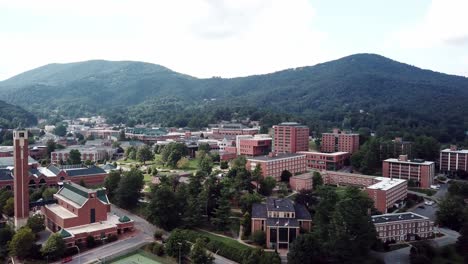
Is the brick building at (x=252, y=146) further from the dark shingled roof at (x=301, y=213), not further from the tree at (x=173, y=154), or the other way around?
the dark shingled roof at (x=301, y=213)

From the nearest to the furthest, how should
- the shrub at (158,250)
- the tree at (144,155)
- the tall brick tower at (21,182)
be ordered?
the shrub at (158,250) < the tall brick tower at (21,182) < the tree at (144,155)

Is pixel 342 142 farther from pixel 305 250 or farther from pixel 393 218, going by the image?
pixel 305 250

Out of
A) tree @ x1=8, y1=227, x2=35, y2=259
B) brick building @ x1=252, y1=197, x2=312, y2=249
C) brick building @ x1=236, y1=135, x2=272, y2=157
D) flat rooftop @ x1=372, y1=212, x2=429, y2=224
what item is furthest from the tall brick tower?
brick building @ x1=236, y1=135, x2=272, y2=157

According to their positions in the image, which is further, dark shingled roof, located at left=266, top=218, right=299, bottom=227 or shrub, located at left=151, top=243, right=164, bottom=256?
dark shingled roof, located at left=266, top=218, right=299, bottom=227

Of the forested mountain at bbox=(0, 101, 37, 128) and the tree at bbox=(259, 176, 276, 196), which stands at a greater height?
the forested mountain at bbox=(0, 101, 37, 128)

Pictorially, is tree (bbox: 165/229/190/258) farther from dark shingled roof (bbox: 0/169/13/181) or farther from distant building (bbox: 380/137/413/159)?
distant building (bbox: 380/137/413/159)

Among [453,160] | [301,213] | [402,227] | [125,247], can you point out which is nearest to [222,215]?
[301,213]

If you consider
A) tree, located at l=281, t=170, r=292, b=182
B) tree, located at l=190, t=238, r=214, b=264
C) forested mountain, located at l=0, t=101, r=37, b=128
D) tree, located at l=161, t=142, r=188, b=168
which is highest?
forested mountain, located at l=0, t=101, r=37, b=128

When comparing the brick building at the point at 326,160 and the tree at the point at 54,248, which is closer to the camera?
the tree at the point at 54,248

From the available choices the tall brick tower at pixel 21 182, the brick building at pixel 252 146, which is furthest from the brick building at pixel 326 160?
the tall brick tower at pixel 21 182
